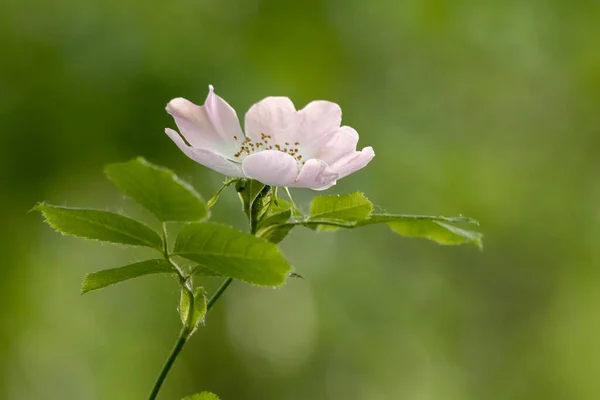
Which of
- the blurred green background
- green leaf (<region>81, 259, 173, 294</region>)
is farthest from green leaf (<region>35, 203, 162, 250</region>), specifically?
the blurred green background

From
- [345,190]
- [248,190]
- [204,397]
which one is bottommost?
[345,190]

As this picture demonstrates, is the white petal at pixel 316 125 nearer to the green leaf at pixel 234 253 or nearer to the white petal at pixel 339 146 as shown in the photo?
the white petal at pixel 339 146

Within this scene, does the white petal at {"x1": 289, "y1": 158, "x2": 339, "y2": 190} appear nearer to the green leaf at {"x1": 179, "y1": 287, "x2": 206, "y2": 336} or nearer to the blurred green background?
the green leaf at {"x1": 179, "y1": 287, "x2": 206, "y2": 336}

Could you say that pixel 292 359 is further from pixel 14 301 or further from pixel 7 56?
pixel 7 56

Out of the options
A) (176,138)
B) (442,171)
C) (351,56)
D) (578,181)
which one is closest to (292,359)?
(442,171)

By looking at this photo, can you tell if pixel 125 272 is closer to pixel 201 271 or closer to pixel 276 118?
pixel 201 271

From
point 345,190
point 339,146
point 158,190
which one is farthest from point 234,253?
point 345,190
